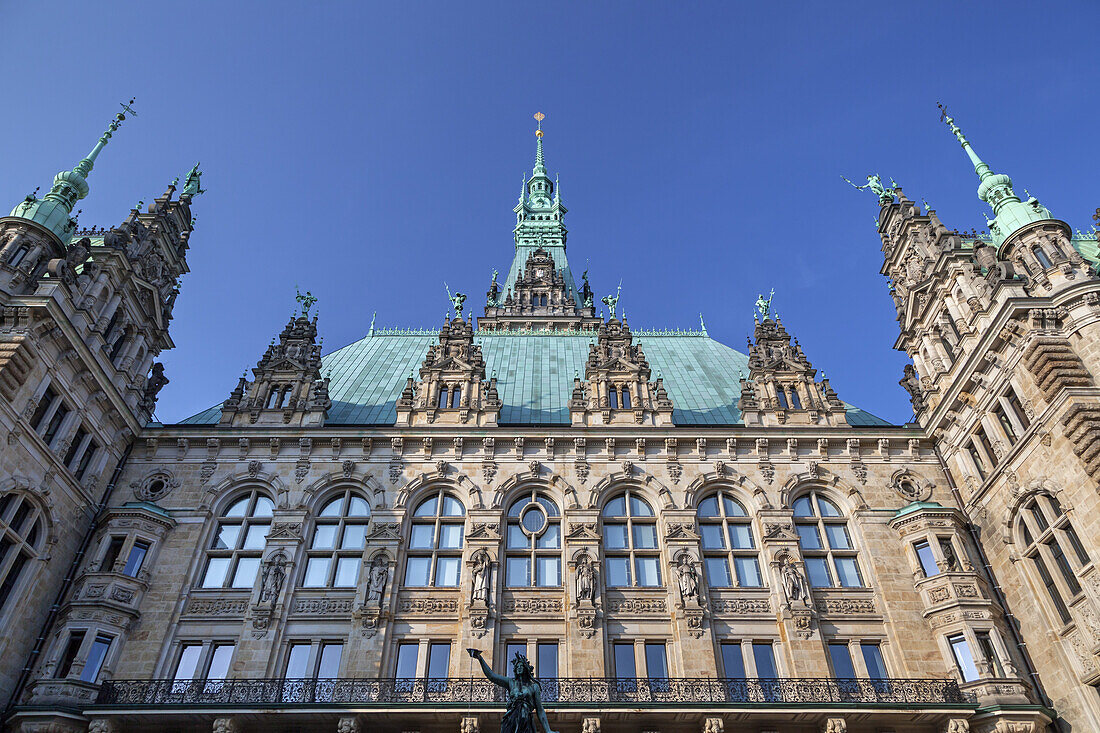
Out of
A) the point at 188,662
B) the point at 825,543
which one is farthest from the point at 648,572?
the point at 188,662

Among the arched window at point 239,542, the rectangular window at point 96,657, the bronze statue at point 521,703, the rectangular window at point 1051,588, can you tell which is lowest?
the bronze statue at point 521,703

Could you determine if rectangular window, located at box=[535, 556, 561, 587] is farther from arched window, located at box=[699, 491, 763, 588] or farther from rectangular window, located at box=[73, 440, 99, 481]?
rectangular window, located at box=[73, 440, 99, 481]

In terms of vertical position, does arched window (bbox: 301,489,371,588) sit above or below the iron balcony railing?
above

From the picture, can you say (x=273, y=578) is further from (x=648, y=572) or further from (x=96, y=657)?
(x=648, y=572)

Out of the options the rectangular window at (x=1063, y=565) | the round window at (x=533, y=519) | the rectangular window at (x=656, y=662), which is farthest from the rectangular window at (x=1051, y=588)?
the round window at (x=533, y=519)

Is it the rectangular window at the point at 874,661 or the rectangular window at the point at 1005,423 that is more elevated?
the rectangular window at the point at 1005,423

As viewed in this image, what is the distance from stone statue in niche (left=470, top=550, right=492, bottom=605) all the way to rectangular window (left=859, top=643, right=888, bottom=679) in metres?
10.5

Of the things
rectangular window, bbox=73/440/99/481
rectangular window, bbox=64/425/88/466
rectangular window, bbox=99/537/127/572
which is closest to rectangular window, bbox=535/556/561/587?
rectangular window, bbox=99/537/127/572

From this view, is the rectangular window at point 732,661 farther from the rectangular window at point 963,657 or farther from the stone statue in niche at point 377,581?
the stone statue in niche at point 377,581

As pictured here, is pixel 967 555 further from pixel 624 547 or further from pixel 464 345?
pixel 464 345

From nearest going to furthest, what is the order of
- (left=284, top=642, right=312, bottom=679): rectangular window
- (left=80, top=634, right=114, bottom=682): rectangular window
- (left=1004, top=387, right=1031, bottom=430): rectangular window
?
(left=80, top=634, right=114, bottom=682): rectangular window < (left=284, top=642, right=312, bottom=679): rectangular window < (left=1004, top=387, right=1031, bottom=430): rectangular window

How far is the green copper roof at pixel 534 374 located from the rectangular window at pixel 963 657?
895 cm

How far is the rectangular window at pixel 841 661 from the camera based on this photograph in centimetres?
2050

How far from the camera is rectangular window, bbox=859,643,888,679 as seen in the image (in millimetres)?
20500
